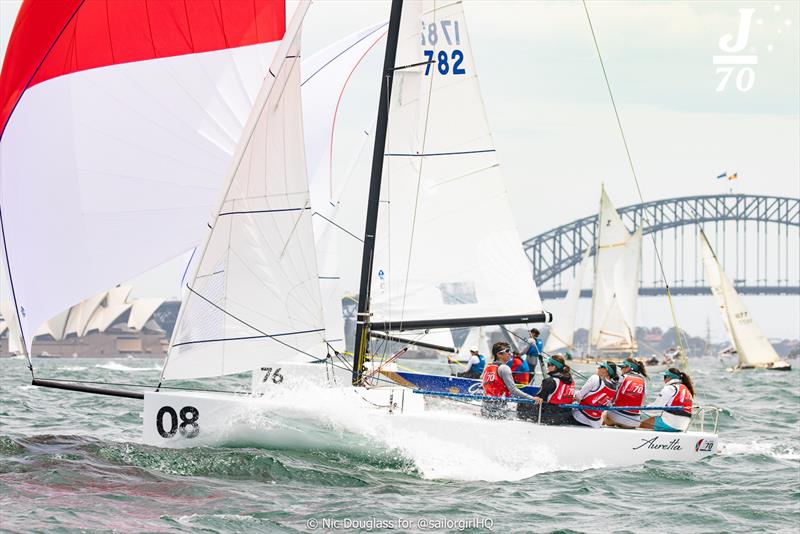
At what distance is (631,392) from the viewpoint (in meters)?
10.0

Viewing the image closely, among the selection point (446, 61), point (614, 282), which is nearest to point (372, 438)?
point (446, 61)

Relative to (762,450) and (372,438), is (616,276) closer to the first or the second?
(762,450)

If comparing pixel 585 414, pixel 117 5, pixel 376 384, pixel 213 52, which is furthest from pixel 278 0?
pixel 585 414

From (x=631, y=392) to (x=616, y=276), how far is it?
35.2m

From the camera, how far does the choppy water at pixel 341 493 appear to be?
6.84 m

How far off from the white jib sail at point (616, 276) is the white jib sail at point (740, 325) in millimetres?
2974

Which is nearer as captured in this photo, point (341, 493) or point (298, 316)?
point (341, 493)

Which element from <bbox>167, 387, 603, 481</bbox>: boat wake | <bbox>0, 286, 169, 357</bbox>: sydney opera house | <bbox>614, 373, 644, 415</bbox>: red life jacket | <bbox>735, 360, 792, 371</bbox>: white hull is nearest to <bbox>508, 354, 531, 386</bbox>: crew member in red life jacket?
<bbox>614, 373, 644, 415</bbox>: red life jacket

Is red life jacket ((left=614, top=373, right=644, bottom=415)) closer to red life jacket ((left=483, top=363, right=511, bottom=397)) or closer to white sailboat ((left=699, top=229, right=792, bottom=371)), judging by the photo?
red life jacket ((left=483, top=363, right=511, bottom=397))

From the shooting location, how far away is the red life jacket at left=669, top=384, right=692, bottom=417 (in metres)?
10.0

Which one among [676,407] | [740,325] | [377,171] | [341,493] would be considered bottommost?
[341,493]

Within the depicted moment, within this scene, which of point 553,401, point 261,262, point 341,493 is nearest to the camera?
point 341,493

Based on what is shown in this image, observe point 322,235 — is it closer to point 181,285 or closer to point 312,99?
point 312,99

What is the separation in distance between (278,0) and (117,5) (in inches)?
61.6
